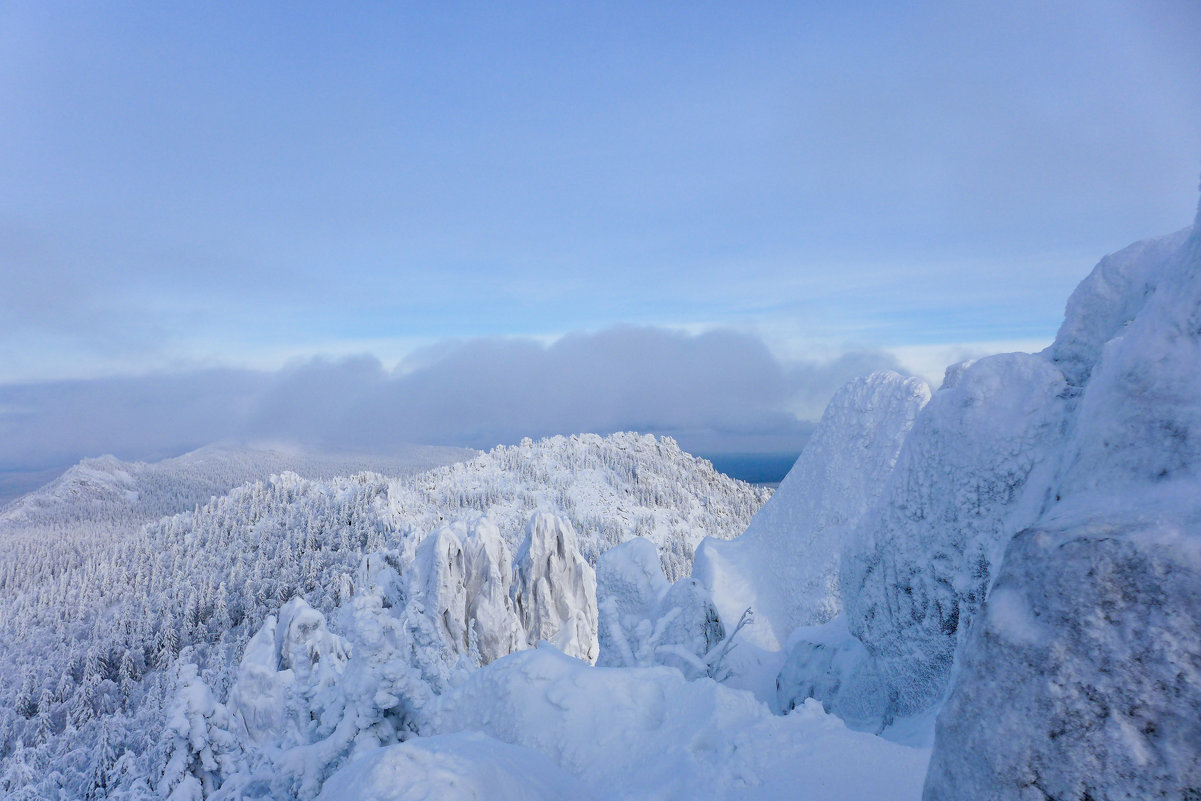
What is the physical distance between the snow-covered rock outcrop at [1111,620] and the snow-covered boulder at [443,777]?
3994 mm

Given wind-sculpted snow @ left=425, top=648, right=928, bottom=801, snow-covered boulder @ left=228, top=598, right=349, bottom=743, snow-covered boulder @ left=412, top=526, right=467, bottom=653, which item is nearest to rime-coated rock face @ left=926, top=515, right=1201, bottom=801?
wind-sculpted snow @ left=425, top=648, right=928, bottom=801

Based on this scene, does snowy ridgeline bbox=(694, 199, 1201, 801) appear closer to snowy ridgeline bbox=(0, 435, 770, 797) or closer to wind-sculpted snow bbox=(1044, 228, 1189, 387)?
wind-sculpted snow bbox=(1044, 228, 1189, 387)

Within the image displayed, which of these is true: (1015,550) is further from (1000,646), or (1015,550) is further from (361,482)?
(361,482)

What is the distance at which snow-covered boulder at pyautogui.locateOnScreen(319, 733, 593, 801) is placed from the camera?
512 cm

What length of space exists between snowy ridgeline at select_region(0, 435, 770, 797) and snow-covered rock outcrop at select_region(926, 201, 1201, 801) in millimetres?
10285

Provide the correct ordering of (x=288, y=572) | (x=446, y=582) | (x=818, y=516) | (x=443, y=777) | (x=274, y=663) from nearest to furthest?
(x=443, y=777) < (x=818, y=516) < (x=274, y=663) < (x=446, y=582) < (x=288, y=572)

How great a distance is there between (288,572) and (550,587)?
69.6 m

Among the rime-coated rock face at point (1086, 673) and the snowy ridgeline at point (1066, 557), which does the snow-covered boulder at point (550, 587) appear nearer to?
the snowy ridgeline at point (1066, 557)

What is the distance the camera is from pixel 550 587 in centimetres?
4612

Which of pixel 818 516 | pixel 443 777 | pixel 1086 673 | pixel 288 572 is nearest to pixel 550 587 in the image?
pixel 818 516

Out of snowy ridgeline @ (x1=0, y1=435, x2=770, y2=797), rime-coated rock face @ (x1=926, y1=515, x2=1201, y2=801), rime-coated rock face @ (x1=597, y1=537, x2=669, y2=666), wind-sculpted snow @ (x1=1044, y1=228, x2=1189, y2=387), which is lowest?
snowy ridgeline @ (x1=0, y1=435, x2=770, y2=797)

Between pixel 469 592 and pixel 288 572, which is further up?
pixel 469 592

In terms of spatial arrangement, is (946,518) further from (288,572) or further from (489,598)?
(288,572)

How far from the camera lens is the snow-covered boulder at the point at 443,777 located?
16.8 feet
